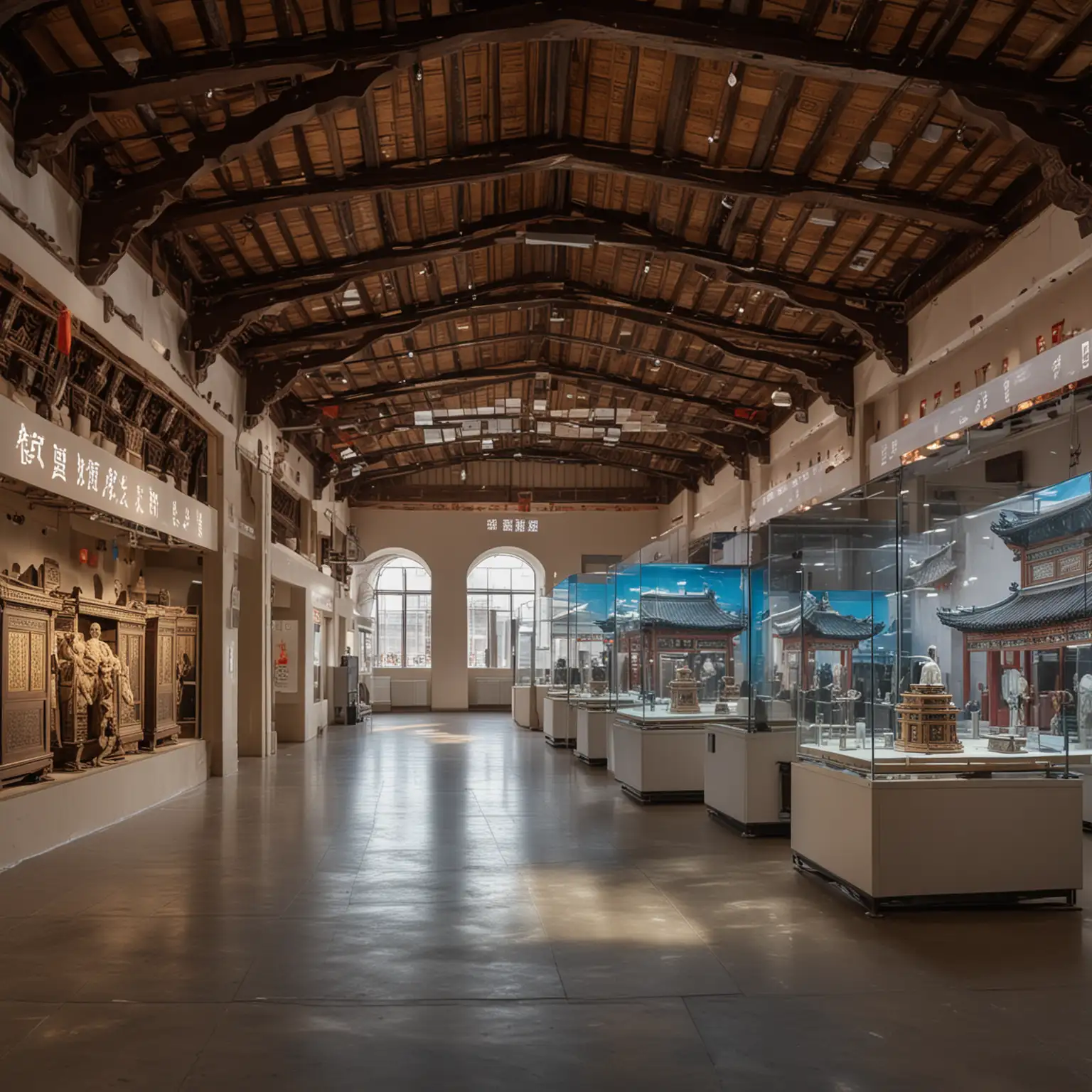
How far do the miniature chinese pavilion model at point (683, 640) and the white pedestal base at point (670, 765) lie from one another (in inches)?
21.1

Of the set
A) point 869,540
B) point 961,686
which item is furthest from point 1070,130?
point 961,686

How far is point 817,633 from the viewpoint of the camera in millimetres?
8727

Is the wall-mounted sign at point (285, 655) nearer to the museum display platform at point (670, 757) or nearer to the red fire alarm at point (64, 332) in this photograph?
the museum display platform at point (670, 757)

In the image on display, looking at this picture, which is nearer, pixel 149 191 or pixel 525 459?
pixel 149 191

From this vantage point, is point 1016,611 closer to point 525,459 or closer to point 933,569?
point 933,569

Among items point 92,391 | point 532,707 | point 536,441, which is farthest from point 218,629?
point 536,441

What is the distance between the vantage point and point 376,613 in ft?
107

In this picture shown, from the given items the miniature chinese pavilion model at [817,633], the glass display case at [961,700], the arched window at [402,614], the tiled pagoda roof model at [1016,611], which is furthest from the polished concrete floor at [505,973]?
the arched window at [402,614]

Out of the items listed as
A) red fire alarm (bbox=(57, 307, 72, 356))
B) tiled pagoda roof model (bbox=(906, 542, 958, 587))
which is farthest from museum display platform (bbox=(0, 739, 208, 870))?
tiled pagoda roof model (bbox=(906, 542, 958, 587))

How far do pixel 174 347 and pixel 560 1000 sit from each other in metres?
9.94

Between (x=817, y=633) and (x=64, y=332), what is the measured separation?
6.33 m

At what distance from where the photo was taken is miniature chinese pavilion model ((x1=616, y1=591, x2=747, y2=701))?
12.1 m

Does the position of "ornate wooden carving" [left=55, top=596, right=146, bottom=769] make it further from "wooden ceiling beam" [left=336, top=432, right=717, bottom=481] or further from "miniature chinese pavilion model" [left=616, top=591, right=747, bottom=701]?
"wooden ceiling beam" [left=336, top=432, right=717, bottom=481]

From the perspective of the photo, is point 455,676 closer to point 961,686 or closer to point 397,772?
point 397,772
